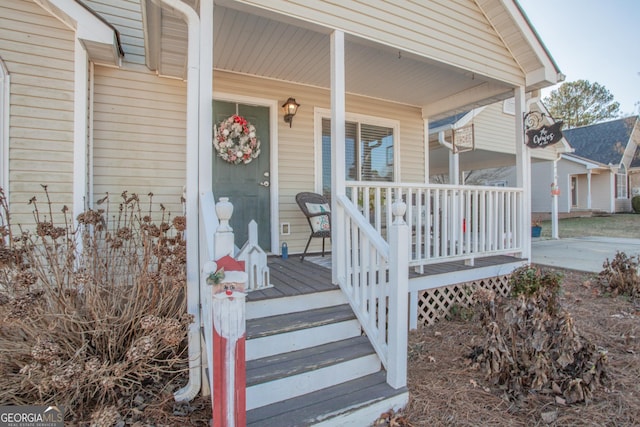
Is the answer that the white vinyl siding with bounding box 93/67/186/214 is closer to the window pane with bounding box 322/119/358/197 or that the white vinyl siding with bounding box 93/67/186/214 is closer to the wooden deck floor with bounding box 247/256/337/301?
the wooden deck floor with bounding box 247/256/337/301

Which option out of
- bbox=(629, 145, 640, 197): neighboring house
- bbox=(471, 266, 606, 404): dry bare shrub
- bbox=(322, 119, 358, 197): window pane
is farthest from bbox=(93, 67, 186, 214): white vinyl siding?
bbox=(629, 145, 640, 197): neighboring house

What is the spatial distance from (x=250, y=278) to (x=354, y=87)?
3.28 m

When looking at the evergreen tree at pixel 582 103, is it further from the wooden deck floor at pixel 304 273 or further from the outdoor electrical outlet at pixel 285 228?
the outdoor electrical outlet at pixel 285 228

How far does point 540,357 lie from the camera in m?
2.08

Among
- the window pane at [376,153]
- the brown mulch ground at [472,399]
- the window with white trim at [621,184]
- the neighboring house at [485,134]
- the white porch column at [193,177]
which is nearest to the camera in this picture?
the brown mulch ground at [472,399]

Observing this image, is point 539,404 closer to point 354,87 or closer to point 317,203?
point 317,203

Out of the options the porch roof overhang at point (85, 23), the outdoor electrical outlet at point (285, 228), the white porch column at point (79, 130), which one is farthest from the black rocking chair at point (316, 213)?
the porch roof overhang at point (85, 23)

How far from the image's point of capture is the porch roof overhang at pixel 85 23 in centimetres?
308

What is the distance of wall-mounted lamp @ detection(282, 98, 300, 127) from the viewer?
170 inches

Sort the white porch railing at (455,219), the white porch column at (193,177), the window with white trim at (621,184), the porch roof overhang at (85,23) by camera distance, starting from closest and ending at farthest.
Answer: the white porch column at (193,177) < the porch roof overhang at (85,23) < the white porch railing at (455,219) < the window with white trim at (621,184)

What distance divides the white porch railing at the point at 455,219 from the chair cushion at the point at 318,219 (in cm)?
62

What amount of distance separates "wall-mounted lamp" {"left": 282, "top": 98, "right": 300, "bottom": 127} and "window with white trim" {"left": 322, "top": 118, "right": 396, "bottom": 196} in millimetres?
600

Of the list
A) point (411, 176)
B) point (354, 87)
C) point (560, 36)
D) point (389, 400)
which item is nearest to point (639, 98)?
point (560, 36)

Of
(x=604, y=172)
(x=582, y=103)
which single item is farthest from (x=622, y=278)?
(x=582, y=103)
